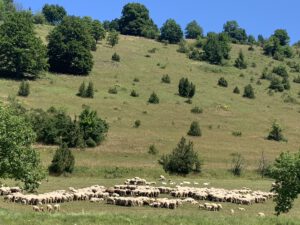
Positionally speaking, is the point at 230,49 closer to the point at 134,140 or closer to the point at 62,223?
the point at 134,140

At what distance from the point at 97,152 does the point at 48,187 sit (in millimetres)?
20330

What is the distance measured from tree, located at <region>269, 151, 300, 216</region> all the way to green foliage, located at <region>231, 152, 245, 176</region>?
3343cm

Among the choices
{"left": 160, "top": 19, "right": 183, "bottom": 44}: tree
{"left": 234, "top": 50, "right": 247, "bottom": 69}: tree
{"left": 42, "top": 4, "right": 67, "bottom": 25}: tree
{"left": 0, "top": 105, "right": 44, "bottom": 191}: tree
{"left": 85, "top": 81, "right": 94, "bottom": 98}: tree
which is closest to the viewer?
{"left": 0, "top": 105, "right": 44, "bottom": 191}: tree

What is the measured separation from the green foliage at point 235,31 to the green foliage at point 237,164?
387ft

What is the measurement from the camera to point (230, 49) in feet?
454

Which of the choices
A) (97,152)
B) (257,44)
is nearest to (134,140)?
(97,152)

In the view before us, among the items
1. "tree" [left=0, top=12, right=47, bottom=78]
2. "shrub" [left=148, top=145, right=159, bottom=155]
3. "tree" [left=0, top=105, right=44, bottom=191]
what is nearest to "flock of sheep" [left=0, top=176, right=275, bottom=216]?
"tree" [left=0, top=105, right=44, bottom=191]

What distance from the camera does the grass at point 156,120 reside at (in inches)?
1380

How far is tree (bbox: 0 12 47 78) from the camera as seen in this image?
93.1 meters

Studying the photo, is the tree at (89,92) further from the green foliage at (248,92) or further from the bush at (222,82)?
the green foliage at (248,92)

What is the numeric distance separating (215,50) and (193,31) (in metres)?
49.4

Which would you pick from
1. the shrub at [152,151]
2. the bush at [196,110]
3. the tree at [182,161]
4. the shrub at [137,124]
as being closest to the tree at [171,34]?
the bush at [196,110]

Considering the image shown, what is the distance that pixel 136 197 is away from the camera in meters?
39.6

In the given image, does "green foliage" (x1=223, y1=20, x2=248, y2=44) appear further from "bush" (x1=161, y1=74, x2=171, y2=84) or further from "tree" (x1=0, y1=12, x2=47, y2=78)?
"tree" (x1=0, y1=12, x2=47, y2=78)
